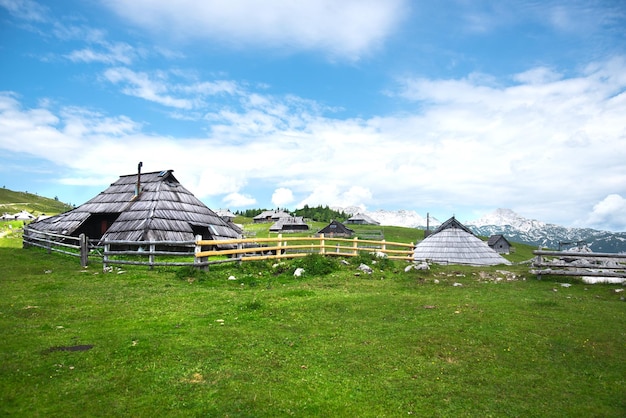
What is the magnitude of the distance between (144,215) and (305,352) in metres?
22.8

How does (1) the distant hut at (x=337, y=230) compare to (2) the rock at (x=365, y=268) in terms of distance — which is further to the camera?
→ (1) the distant hut at (x=337, y=230)

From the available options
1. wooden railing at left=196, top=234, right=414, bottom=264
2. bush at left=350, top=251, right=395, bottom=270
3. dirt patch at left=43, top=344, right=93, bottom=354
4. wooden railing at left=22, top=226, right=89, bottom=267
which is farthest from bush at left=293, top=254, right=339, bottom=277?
wooden railing at left=22, top=226, right=89, bottom=267

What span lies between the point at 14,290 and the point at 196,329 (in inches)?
329

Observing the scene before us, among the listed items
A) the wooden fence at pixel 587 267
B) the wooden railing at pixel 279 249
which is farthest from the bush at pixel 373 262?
the wooden fence at pixel 587 267

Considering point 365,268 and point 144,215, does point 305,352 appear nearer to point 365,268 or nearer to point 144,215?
point 365,268

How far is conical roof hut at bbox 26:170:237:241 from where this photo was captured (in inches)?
1049

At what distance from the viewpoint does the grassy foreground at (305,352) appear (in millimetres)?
5895

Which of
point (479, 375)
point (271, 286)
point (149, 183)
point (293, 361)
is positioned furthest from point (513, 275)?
point (149, 183)

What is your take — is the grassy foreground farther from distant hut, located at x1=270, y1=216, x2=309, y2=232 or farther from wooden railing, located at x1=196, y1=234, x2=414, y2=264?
distant hut, located at x1=270, y1=216, x2=309, y2=232

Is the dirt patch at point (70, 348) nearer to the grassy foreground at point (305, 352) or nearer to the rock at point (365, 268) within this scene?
the grassy foreground at point (305, 352)

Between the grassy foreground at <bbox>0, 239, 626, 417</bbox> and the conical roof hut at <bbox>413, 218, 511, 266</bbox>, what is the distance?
2352 centimetres

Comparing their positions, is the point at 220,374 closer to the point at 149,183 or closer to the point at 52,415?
the point at 52,415

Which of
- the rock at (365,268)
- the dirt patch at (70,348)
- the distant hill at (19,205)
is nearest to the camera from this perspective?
the dirt patch at (70,348)

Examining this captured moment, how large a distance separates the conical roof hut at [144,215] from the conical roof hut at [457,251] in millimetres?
20109
